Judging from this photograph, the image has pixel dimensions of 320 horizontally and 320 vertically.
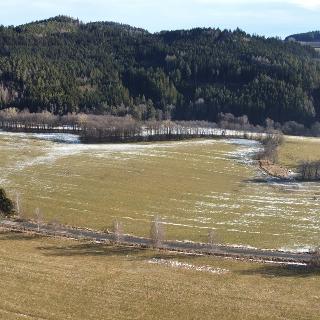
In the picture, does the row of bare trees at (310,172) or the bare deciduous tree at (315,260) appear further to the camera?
the row of bare trees at (310,172)

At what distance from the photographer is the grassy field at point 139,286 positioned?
172ft

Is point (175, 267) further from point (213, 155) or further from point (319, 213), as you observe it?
point (213, 155)

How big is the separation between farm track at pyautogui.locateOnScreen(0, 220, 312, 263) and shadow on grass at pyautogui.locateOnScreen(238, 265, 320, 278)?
3.11 m

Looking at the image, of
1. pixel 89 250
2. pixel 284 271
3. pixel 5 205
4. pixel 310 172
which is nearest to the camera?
pixel 284 271

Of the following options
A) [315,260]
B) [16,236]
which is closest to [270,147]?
[315,260]

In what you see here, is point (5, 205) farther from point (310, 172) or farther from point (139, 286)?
point (310, 172)

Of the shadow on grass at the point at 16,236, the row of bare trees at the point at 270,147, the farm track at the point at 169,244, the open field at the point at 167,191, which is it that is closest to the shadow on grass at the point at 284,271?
the farm track at the point at 169,244

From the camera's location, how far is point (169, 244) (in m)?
83.9

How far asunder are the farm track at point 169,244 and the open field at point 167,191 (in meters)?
4.20

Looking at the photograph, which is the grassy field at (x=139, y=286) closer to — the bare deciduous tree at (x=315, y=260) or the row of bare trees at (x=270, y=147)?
the bare deciduous tree at (x=315, y=260)

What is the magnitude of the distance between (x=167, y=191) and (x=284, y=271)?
55.2 meters

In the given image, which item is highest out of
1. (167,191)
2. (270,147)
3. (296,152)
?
(270,147)

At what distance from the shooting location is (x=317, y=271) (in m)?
70.6

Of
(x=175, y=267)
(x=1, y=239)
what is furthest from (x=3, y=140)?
(x=175, y=267)
